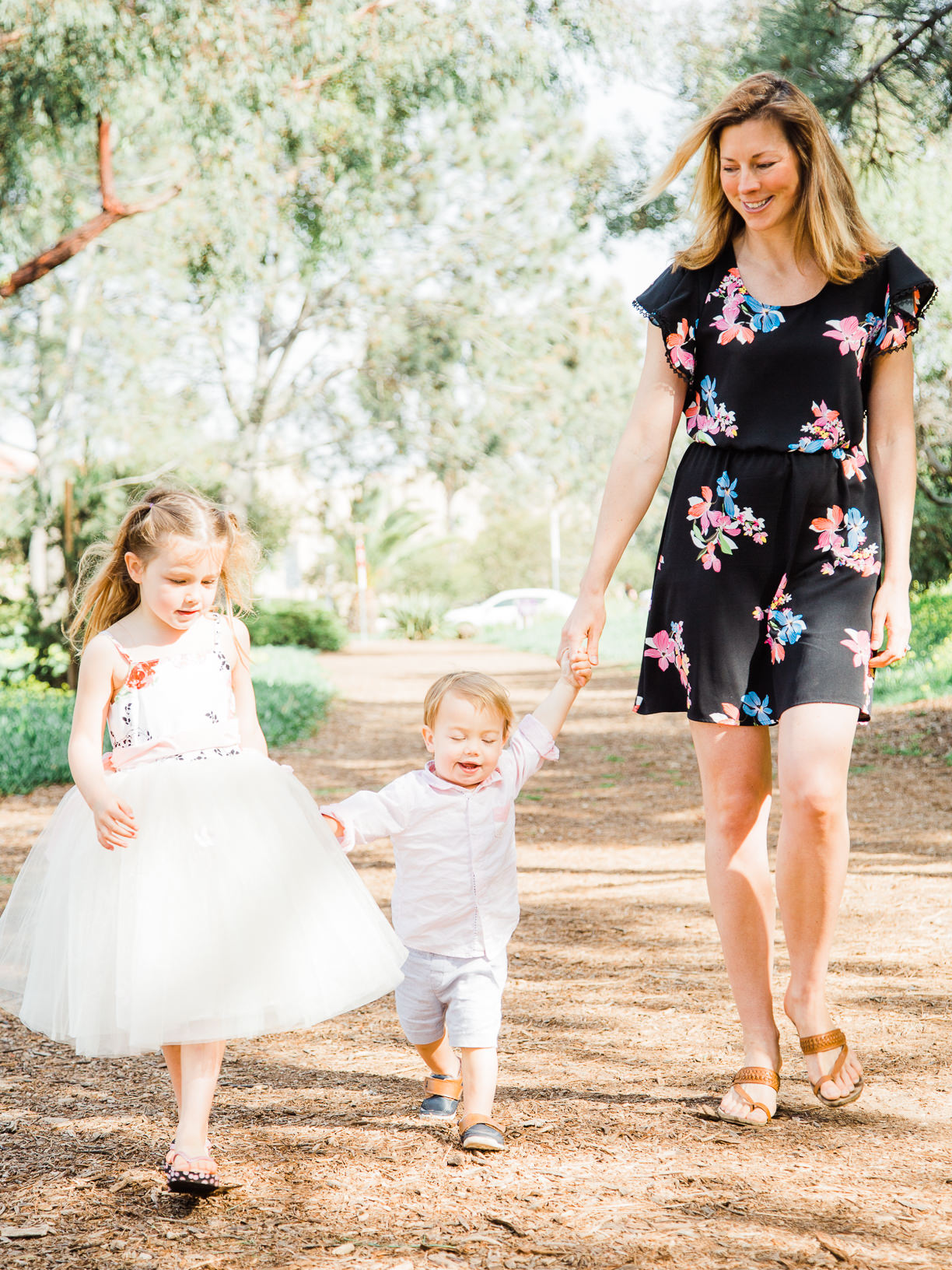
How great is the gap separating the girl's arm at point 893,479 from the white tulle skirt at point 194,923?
1.18 meters

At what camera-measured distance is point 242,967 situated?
228cm

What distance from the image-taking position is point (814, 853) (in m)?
2.58

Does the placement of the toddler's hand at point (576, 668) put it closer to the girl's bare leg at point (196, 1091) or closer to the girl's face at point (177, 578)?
the girl's face at point (177, 578)

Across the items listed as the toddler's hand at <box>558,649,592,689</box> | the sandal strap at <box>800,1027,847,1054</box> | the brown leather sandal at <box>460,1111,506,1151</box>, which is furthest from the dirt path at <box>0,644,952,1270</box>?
the toddler's hand at <box>558,649,592,689</box>

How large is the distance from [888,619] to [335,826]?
1.19m

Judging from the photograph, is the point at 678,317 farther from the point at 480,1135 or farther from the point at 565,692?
the point at 480,1135

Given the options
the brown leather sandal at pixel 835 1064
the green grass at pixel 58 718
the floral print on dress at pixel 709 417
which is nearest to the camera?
the brown leather sandal at pixel 835 1064

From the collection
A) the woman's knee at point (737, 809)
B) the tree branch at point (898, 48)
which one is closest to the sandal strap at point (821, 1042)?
the woman's knee at point (737, 809)

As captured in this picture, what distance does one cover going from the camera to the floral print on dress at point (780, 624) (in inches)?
102

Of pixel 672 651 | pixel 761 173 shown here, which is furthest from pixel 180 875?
pixel 761 173

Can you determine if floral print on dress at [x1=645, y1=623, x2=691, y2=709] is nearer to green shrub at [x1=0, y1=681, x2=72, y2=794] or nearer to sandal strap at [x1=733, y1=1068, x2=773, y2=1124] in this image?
sandal strap at [x1=733, y1=1068, x2=773, y2=1124]

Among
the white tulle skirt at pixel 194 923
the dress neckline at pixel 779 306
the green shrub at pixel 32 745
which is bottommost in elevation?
the green shrub at pixel 32 745

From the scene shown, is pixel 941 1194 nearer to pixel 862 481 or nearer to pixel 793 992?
pixel 793 992

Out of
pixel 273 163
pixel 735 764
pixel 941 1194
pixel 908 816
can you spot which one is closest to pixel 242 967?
pixel 735 764
